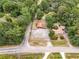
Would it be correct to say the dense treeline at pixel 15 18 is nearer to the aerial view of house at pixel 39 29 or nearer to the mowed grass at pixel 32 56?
the aerial view of house at pixel 39 29

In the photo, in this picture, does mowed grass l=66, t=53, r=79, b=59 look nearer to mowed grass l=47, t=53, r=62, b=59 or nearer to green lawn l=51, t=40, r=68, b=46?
mowed grass l=47, t=53, r=62, b=59

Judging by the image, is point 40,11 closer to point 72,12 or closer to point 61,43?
point 72,12

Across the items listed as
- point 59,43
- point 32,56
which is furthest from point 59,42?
point 32,56

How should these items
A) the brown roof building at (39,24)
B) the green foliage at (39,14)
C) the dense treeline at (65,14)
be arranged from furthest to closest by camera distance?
the green foliage at (39,14) → the brown roof building at (39,24) → the dense treeline at (65,14)

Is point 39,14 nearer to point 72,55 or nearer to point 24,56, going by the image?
point 24,56

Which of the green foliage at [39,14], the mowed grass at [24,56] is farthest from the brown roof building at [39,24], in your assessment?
the mowed grass at [24,56]
